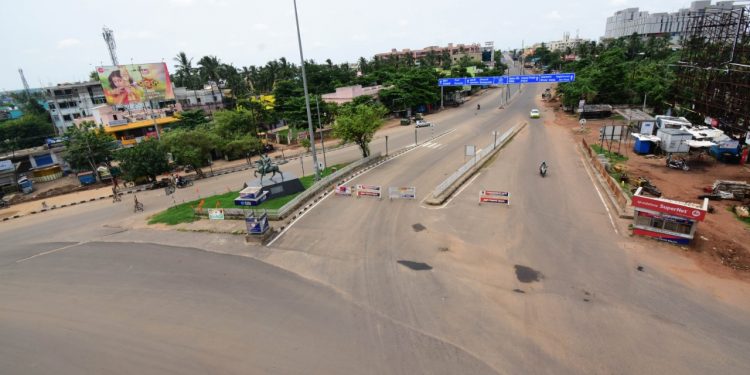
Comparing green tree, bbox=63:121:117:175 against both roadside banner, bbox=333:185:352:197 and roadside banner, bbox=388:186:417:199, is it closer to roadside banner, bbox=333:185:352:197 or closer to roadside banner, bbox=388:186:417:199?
roadside banner, bbox=333:185:352:197

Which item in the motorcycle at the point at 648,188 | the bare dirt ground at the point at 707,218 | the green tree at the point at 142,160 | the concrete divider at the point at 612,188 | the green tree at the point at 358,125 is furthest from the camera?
the green tree at the point at 142,160

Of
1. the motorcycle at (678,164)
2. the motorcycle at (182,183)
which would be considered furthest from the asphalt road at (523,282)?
the motorcycle at (182,183)

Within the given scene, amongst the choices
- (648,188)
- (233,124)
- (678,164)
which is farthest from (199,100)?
(678,164)

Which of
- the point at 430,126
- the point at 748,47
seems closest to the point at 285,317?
the point at 430,126

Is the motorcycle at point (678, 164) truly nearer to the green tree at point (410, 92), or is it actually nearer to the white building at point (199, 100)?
the green tree at point (410, 92)

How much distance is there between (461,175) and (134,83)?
51003 mm

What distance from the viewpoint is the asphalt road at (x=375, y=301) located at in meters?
11.0

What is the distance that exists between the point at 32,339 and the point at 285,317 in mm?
9799

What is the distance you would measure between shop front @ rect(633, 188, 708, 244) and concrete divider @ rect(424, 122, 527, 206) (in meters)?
10.5

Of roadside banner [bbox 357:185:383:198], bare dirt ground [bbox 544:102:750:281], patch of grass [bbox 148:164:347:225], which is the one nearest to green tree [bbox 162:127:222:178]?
patch of grass [bbox 148:164:347:225]

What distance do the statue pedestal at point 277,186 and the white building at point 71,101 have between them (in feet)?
216

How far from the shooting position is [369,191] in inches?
986

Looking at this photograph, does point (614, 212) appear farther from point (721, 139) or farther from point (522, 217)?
point (721, 139)

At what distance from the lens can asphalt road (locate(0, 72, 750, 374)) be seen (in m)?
11.0
